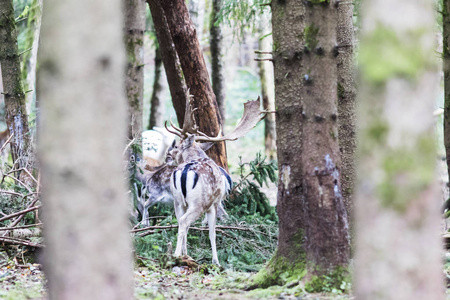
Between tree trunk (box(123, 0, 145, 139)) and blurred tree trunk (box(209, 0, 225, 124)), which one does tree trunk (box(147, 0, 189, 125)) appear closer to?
tree trunk (box(123, 0, 145, 139))

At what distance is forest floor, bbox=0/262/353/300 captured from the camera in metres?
5.15

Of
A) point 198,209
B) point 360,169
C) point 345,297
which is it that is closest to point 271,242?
point 198,209

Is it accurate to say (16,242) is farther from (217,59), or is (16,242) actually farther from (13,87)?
(217,59)

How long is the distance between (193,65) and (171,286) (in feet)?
20.2

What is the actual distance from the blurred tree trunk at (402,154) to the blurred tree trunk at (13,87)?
324 inches

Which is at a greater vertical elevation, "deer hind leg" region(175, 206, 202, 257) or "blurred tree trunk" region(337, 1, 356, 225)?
"blurred tree trunk" region(337, 1, 356, 225)

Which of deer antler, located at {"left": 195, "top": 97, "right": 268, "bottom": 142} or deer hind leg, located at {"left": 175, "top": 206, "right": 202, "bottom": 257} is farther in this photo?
deer antler, located at {"left": 195, "top": 97, "right": 268, "bottom": 142}

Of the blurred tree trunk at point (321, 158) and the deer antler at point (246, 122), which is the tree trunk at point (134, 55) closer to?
the deer antler at point (246, 122)

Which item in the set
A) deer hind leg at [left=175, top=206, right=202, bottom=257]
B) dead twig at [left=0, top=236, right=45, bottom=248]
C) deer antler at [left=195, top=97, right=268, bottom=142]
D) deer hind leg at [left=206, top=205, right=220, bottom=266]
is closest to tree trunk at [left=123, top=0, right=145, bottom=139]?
deer antler at [left=195, top=97, right=268, bottom=142]

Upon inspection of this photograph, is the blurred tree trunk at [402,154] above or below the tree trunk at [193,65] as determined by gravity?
below

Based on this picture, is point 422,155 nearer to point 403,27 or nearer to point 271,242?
point 403,27

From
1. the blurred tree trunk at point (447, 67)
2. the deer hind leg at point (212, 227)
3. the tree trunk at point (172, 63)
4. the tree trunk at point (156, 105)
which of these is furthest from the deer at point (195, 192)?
the tree trunk at point (156, 105)

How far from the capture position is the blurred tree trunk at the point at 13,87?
33.0ft

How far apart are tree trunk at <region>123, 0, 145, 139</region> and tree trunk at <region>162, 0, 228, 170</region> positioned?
1130mm
